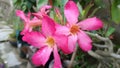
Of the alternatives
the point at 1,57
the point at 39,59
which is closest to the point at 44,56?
the point at 39,59

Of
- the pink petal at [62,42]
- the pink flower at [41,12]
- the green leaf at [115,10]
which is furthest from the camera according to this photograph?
the green leaf at [115,10]

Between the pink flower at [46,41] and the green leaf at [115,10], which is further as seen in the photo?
the green leaf at [115,10]

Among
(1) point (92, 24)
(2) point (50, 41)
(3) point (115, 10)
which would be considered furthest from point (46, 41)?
(3) point (115, 10)

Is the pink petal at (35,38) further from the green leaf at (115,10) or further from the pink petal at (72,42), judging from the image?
the green leaf at (115,10)

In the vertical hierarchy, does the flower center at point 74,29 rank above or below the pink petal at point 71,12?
below

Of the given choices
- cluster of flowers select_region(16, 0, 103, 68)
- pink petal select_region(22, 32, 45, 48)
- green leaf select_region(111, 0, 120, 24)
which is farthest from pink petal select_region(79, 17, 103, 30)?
green leaf select_region(111, 0, 120, 24)

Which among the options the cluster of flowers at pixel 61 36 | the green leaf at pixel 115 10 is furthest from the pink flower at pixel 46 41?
the green leaf at pixel 115 10

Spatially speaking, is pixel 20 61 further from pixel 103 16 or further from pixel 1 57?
pixel 103 16
